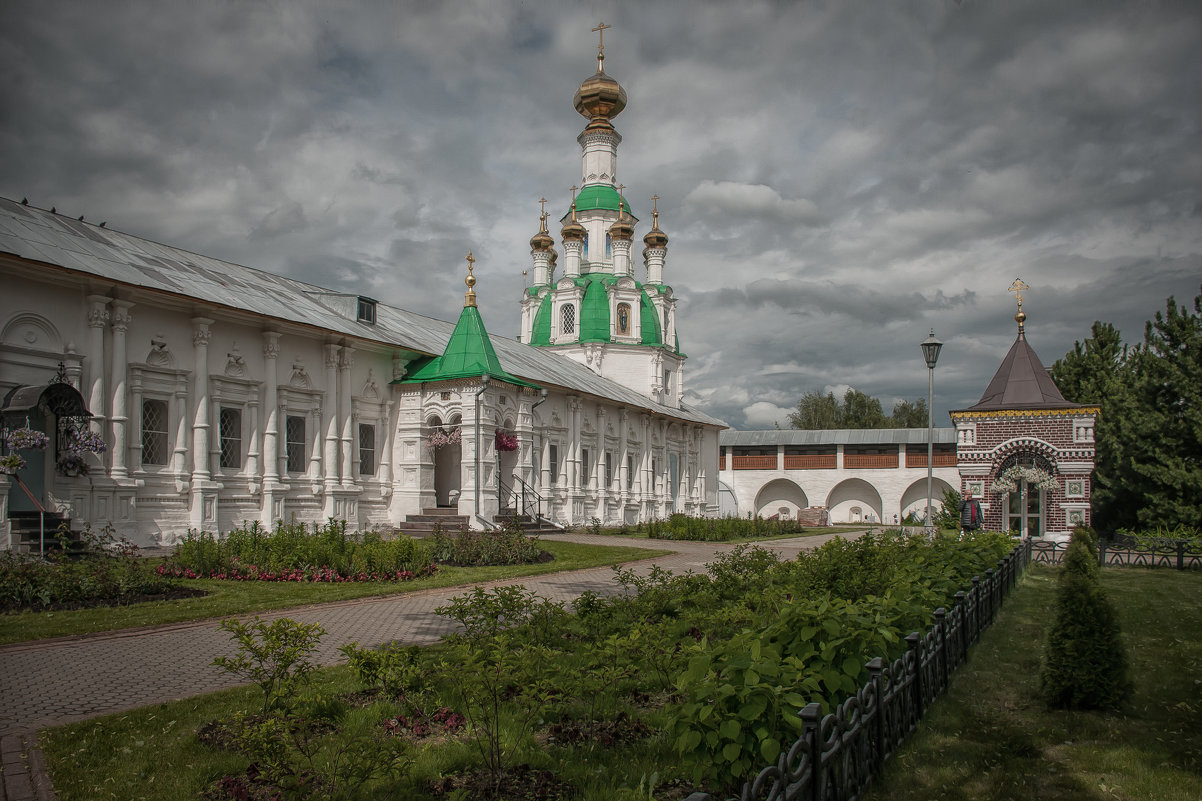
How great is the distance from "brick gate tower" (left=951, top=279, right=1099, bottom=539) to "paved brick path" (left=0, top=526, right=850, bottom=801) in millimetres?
15739

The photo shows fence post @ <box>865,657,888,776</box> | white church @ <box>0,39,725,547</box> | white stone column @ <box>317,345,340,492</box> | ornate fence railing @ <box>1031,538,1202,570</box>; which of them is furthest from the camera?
white stone column @ <box>317,345,340,492</box>

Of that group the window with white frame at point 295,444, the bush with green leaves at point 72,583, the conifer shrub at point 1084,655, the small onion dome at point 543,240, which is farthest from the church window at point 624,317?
the conifer shrub at point 1084,655

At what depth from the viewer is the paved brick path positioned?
5254 mm

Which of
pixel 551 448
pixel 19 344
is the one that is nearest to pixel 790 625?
pixel 19 344

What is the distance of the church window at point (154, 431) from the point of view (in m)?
15.5

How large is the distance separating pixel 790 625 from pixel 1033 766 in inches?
69.2

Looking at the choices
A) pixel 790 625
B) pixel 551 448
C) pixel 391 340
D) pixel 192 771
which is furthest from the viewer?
pixel 551 448

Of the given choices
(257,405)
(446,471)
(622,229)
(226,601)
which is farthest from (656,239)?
(226,601)

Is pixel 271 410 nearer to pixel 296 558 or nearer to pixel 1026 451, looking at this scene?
pixel 296 558

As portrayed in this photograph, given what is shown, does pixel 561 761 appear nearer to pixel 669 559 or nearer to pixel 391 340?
pixel 669 559

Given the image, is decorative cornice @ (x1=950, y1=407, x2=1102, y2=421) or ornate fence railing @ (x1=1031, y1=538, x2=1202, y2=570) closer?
ornate fence railing @ (x1=1031, y1=538, x2=1202, y2=570)

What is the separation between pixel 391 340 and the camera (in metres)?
20.7

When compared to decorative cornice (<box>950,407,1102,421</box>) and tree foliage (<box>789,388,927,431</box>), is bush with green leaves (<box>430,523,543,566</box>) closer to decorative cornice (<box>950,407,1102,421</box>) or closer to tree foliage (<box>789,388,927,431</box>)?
decorative cornice (<box>950,407,1102,421</box>)

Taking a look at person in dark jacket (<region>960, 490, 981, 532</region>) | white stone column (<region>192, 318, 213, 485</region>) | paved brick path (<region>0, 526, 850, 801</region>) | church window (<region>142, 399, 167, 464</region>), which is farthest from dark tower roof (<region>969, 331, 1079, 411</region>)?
church window (<region>142, 399, 167, 464</region>)
